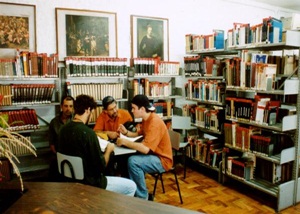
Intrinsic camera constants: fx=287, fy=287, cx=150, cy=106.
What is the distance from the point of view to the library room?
3.18m

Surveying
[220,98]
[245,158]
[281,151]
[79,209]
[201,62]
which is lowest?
[245,158]

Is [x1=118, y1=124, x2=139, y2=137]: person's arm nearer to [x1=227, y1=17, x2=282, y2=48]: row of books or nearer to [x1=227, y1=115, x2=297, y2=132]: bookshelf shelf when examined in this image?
[x1=227, y1=115, x2=297, y2=132]: bookshelf shelf

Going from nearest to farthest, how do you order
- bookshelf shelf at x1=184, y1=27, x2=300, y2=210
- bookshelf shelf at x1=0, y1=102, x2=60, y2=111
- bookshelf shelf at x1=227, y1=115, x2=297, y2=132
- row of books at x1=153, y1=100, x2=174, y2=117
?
bookshelf shelf at x1=227, y1=115, x2=297, y2=132, bookshelf shelf at x1=184, y1=27, x2=300, y2=210, bookshelf shelf at x1=0, y1=102, x2=60, y2=111, row of books at x1=153, y1=100, x2=174, y2=117

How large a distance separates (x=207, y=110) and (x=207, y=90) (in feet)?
1.05

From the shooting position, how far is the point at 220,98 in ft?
14.2

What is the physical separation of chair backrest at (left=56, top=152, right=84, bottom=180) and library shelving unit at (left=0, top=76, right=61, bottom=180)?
5.98ft

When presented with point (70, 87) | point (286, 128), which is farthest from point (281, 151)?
point (70, 87)

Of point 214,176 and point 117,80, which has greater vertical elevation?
point 117,80

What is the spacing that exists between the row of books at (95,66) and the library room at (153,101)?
2cm

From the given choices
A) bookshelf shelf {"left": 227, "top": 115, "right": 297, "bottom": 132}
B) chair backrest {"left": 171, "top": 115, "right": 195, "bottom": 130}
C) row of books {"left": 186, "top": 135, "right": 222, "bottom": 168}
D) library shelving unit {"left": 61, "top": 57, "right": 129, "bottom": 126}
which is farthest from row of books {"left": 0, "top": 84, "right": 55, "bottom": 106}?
bookshelf shelf {"left": 227, "top": 115, "right": 297, "bottom": 132}

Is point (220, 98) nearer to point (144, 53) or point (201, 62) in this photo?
point (201, 62)

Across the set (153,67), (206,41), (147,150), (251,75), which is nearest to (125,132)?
(147,150)

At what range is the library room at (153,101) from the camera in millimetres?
3180

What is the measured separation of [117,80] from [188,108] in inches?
52.1
